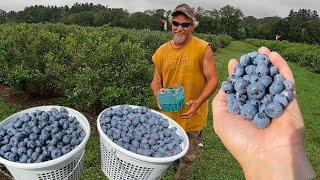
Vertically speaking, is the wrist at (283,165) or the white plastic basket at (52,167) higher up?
the wrist at (283,165)

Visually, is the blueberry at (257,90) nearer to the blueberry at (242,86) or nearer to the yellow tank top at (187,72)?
the blueberry at (242,86)

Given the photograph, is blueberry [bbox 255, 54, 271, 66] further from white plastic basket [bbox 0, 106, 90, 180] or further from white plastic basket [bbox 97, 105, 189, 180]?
white plastic basket [bbox 0, 106, 90, 180]

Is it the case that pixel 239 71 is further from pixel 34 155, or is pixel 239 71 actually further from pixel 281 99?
pixel 34 155

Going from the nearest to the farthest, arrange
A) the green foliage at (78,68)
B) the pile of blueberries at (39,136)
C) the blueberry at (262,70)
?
1. the blueberry at (262,70)
2. the pile of blueberries at (39,136)
3. the green foliage at (78,68)

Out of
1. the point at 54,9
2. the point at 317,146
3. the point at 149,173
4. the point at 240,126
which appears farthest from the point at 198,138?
the point at 54,9

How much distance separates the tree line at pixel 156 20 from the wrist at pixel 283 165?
69869 millimetres

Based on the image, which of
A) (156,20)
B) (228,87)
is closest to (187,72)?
(228,87)

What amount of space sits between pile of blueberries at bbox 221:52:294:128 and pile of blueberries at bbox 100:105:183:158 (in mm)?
1449

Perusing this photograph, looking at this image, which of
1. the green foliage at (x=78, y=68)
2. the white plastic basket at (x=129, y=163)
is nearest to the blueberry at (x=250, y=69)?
the white plastic basket at (x=129, y=163)

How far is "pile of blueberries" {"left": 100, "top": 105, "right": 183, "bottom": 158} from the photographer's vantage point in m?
3.56

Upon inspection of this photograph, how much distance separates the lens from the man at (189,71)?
4.52m

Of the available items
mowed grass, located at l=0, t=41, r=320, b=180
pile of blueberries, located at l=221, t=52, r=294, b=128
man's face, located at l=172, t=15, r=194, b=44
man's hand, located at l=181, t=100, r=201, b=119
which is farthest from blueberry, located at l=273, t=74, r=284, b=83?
mowed grass, located at l=0, t=41, r=320, b=180

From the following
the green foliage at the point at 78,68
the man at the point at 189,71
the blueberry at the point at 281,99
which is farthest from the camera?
the green foliage at the point at 78,68

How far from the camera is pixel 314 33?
81625mm
